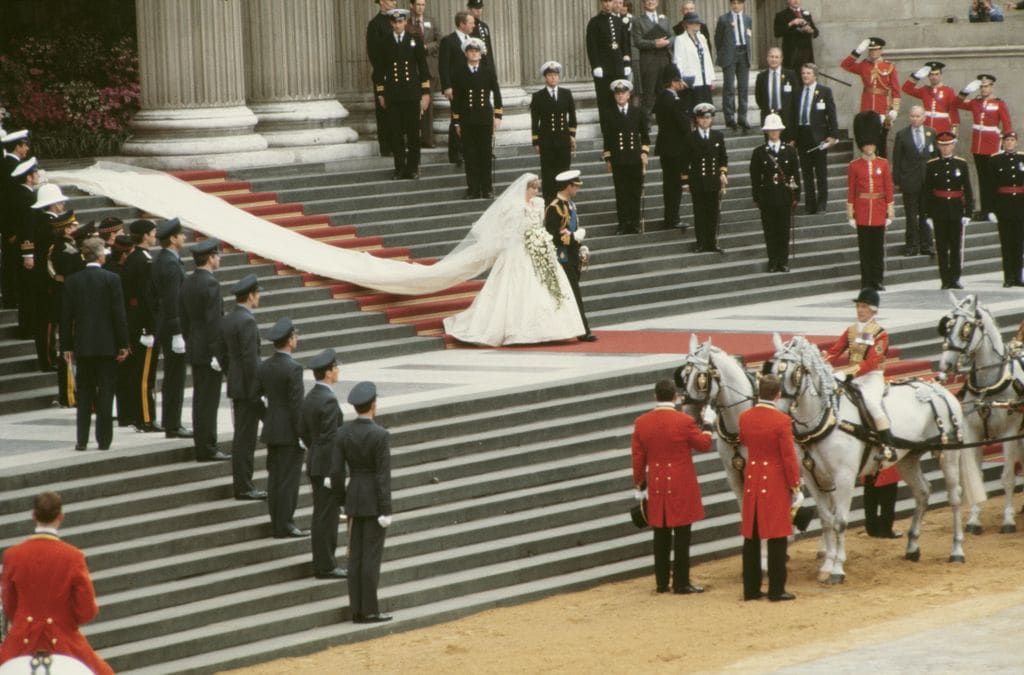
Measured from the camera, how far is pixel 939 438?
16.3 metres

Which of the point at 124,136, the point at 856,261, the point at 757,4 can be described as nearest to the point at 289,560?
the point at 856,261

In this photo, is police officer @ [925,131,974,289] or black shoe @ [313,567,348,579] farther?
police officer @ [925,131,974,289]

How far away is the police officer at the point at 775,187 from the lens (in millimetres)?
25031

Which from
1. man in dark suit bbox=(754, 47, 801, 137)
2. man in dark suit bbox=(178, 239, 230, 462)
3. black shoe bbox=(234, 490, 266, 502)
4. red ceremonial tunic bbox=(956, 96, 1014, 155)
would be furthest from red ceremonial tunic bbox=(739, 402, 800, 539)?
red ceremonial tunic bbox=(956, 96, 1014, 155)

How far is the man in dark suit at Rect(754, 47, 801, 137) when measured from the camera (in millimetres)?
27422

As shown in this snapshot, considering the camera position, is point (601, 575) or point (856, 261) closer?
point (601, 575)

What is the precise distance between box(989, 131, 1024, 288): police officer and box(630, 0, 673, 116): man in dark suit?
4.82m

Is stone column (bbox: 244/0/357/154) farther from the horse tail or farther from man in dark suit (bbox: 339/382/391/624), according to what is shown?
man in dark suit (bbox: 339/382/391/624)

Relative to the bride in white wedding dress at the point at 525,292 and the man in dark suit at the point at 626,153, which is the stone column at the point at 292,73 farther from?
the bride in white wedding dress at the point at 525,292

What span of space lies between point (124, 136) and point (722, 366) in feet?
53.2

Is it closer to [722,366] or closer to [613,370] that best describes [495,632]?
[722,366]

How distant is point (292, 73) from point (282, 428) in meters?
11.8

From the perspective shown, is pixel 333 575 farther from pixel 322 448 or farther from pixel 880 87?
pixel 880 87

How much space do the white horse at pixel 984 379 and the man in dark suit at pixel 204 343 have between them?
586 centimetres
